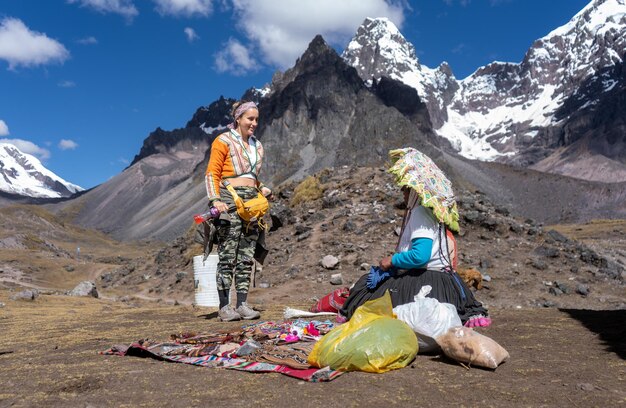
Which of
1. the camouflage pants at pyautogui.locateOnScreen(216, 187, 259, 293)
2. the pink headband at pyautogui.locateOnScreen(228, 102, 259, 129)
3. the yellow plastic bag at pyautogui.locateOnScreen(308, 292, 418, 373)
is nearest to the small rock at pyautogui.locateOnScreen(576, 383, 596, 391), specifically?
the yellow plastic bag at pyautogui.locateOnScreen(308, 292, 418, 373)

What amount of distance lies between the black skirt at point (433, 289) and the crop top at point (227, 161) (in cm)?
224

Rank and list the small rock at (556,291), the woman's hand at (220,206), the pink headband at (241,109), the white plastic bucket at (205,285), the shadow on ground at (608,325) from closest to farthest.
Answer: the shadow on ground at (608,325)
the woman's hand at (220,206)
the pink headband at (241,109)
the white plastic bucket at (205,285)
the small rock at (556,291)

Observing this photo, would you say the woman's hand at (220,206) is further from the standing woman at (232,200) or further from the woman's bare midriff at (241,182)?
the woman's bare midriff at (241,182)

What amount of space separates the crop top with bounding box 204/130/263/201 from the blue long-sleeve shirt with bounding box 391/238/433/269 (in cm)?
241

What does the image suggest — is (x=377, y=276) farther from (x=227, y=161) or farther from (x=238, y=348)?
(x=227, y=161)

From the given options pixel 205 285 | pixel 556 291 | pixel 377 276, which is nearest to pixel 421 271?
pixel 377 276

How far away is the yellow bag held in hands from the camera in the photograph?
5.87m

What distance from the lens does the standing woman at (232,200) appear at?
597cm

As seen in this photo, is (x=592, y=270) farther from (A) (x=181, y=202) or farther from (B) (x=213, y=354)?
(A) (x=181, y=202)

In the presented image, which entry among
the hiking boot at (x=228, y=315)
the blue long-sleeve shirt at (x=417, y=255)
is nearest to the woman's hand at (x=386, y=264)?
the blue long-sleeve shirt at (x=417, y=255)

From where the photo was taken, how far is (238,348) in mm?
4078

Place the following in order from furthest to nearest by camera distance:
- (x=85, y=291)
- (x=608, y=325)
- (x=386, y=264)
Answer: (x=85, y=291) → (x=608, y=325) → (x=386, y=264)

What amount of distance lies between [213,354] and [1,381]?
1454mm

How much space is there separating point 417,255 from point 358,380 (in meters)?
1.50
